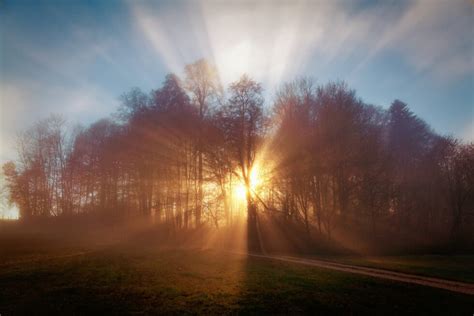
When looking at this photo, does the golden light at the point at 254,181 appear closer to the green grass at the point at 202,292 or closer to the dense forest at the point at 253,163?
the dense forest at the point at 253,163

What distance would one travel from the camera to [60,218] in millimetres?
37562

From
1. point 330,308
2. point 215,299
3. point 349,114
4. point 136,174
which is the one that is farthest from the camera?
point 136,174

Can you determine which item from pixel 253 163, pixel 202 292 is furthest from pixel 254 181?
pixel 202 292

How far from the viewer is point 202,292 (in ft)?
26.9

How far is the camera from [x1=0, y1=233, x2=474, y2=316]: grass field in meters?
6.81

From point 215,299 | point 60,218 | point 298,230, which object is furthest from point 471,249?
point 60,218

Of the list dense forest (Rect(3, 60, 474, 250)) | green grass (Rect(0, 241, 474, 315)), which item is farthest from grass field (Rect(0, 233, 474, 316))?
dense forest (Rect(3, 60, 474, 250))

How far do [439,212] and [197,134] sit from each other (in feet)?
112

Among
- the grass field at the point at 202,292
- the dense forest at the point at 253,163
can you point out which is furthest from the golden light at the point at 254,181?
the grass field at the point at 202,292

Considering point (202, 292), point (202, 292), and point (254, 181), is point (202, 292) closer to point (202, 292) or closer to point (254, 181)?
point (202, 292)

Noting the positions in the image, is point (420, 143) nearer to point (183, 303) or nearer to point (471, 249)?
point (471, 249)

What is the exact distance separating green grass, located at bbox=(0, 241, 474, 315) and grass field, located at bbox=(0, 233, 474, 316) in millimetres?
25

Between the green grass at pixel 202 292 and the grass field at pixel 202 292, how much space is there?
0.02 meters

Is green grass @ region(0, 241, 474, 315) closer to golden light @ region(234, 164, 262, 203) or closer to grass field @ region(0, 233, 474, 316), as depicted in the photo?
grass field @ region(0, 233, 474, 316)
